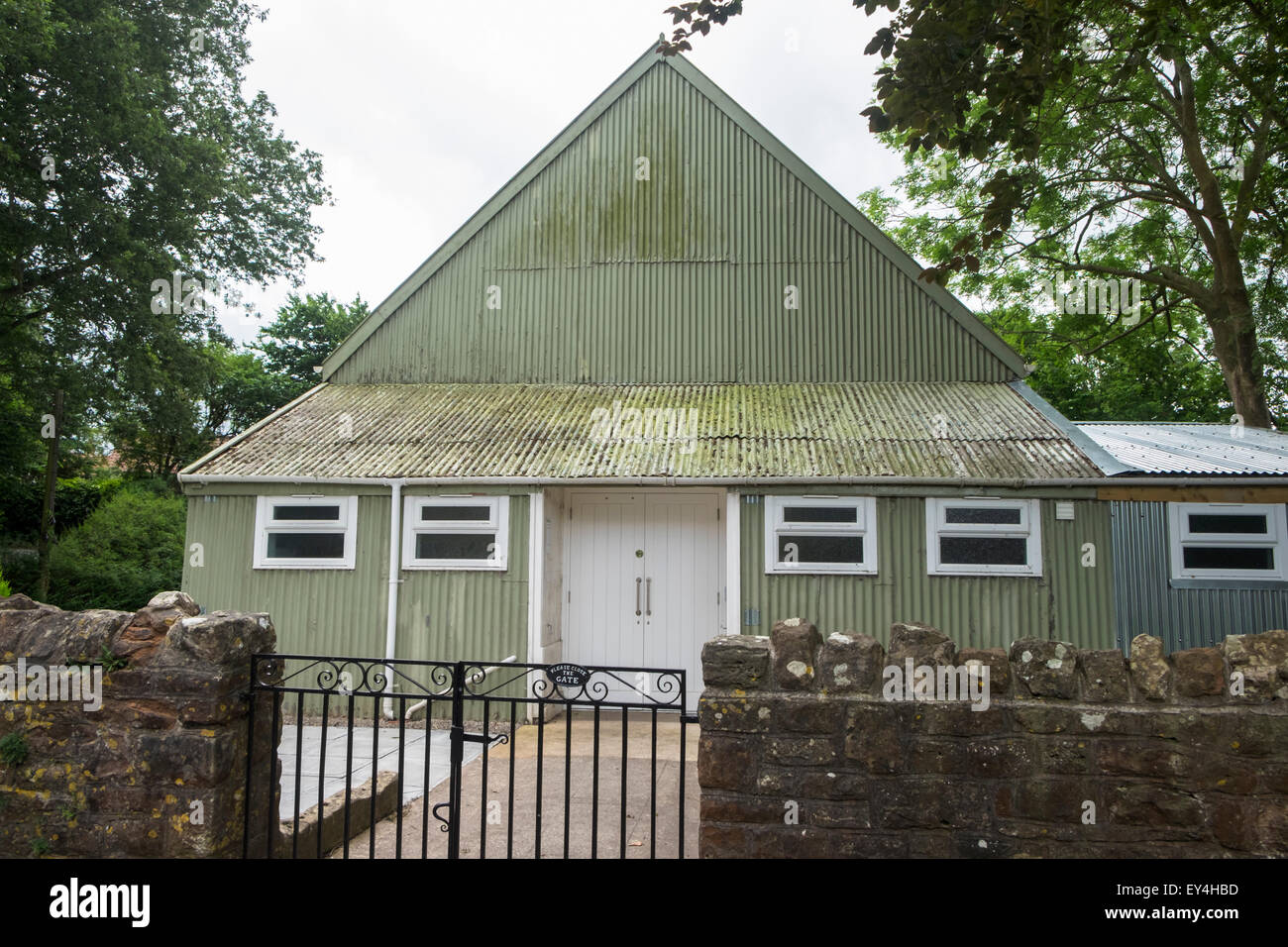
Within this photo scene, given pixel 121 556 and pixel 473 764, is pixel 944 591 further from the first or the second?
pixel 121 556

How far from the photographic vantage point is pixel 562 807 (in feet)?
20.0

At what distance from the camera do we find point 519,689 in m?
9.79

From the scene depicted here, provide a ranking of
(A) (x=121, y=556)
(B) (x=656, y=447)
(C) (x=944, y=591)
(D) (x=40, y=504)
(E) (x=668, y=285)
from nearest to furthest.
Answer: (C) (x=944, y=591)
(B) (x=656, y=447)
(E) (x=668, y=285)
(A) (x=121, y=556)
(D) (x=40, y=504)

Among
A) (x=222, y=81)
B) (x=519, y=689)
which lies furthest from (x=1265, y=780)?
(x=222, y=81)

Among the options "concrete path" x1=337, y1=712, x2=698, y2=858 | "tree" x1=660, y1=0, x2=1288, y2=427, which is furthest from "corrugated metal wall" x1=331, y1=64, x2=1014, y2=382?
"concrete path" x1=337, y1=712, x2=698, y2=858

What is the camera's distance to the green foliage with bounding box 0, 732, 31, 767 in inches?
153

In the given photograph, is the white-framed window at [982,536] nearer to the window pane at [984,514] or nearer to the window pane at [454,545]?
the window pane at [984,514]

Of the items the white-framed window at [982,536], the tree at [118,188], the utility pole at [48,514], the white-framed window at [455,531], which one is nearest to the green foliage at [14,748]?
the white-framed window at [455,531]

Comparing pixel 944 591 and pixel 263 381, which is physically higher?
pixel 263 381

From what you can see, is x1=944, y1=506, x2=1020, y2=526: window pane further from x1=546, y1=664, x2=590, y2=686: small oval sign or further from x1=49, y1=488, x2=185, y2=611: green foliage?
x1=49, y1=488, x2=185, y2=611: green foliage

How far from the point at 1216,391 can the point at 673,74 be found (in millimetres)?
21671

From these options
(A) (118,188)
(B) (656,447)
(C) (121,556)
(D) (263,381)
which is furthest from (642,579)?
(D) (263,381)

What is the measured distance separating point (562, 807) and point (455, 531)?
4.55 m
